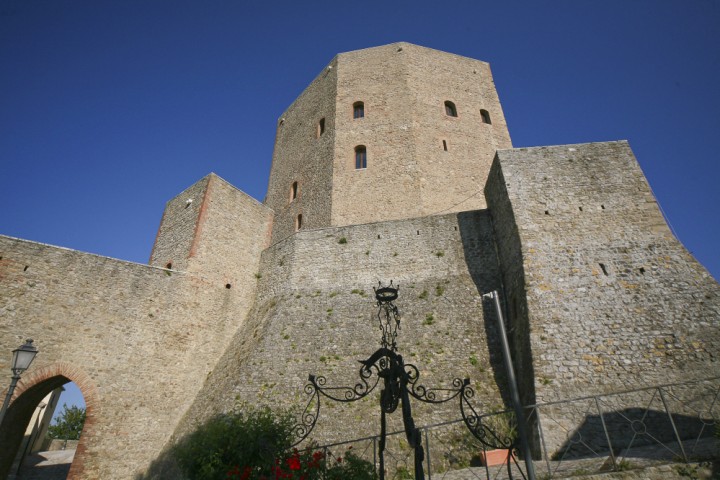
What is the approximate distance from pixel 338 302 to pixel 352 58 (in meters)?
16.1

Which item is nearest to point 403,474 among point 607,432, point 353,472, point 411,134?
point 353,472

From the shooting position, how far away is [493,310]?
1138cm

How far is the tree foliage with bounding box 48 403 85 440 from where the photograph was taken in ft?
136

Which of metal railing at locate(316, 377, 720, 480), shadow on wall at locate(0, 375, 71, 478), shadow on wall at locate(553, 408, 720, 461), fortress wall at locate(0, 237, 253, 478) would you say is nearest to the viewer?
metal railing at locate(316, 377, 720, 480)

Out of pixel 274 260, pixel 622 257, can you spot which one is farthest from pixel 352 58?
pixel 622 257

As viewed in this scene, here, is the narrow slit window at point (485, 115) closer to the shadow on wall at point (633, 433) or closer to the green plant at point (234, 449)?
the shadow on wall at point (633, 433)

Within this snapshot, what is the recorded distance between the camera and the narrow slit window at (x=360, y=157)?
19250 millimetres

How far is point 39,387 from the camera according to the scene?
35.7 feet

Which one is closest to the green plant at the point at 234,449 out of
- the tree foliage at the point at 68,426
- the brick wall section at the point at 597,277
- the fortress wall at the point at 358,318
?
the fortress wall at the point at 358,318

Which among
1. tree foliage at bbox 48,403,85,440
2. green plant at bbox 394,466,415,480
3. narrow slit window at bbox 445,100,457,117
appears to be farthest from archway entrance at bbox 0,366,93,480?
tree foliage at bbox 48,403,85,440

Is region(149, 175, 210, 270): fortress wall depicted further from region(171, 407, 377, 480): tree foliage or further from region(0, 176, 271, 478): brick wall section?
region(171, 407, 377, 480): tree foliage

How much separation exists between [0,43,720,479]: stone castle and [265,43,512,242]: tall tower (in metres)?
0.48

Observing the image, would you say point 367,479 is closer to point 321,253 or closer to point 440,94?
point 321,253

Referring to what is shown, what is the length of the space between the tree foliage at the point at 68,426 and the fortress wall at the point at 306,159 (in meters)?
39.1
